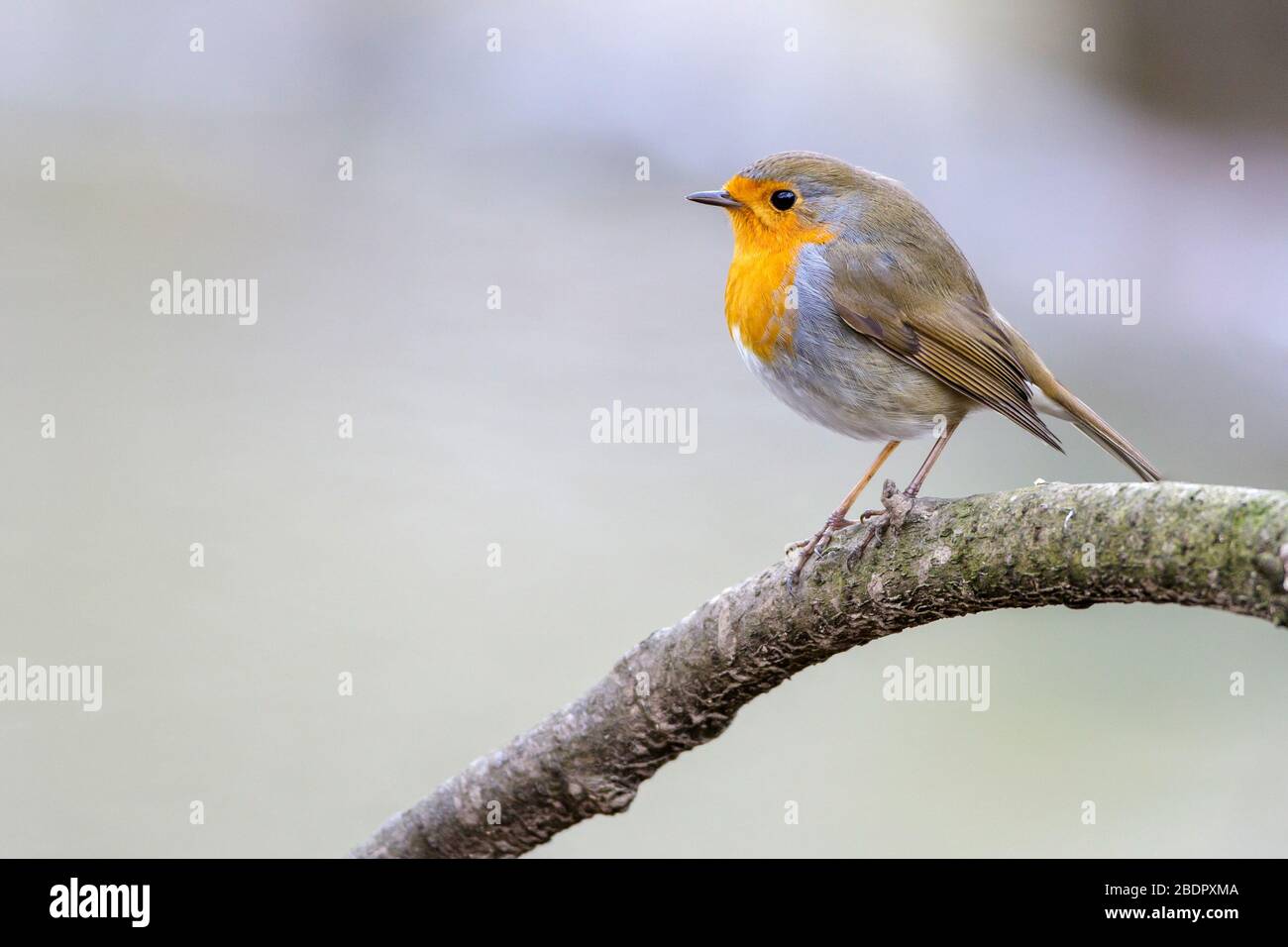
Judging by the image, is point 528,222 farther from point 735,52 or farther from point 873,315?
point 873,315

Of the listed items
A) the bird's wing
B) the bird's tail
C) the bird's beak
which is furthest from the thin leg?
the bird's beak

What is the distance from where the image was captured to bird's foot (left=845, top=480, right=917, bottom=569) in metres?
2.20

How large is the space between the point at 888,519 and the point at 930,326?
38.7 inches

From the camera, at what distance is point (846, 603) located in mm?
2252

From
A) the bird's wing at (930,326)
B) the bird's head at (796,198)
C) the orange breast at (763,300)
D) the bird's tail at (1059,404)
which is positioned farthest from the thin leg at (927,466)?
the bird's head at (796,198)

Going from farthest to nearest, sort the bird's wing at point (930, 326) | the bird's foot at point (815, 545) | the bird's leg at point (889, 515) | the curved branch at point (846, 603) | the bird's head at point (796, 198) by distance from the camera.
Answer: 1. the bird's head at point (796, 198)
2. the bird's wing at point (930, 326)
3. the bird's foot at point (815, 545)
4. the bird's leg at point (889, 515)
5. the curved branch at point (846, 603)

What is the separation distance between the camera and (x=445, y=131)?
39.8 feet

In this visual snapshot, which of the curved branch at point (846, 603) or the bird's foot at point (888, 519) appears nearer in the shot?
the curved branch at point (846, 603)

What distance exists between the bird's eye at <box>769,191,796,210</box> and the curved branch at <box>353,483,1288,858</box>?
110 cm

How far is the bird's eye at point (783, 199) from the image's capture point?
322 centimetres

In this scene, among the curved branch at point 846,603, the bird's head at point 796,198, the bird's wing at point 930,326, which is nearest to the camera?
the curved branch at point 846,603

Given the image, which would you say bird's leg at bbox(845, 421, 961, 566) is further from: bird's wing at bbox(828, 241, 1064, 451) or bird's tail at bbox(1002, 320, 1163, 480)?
bird's tail at bbox(1002, 320, 1163, 480)

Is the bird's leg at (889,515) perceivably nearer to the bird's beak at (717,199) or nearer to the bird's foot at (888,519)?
the bird's foot at (888,519)

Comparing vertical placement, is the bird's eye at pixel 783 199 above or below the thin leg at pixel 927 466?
above
